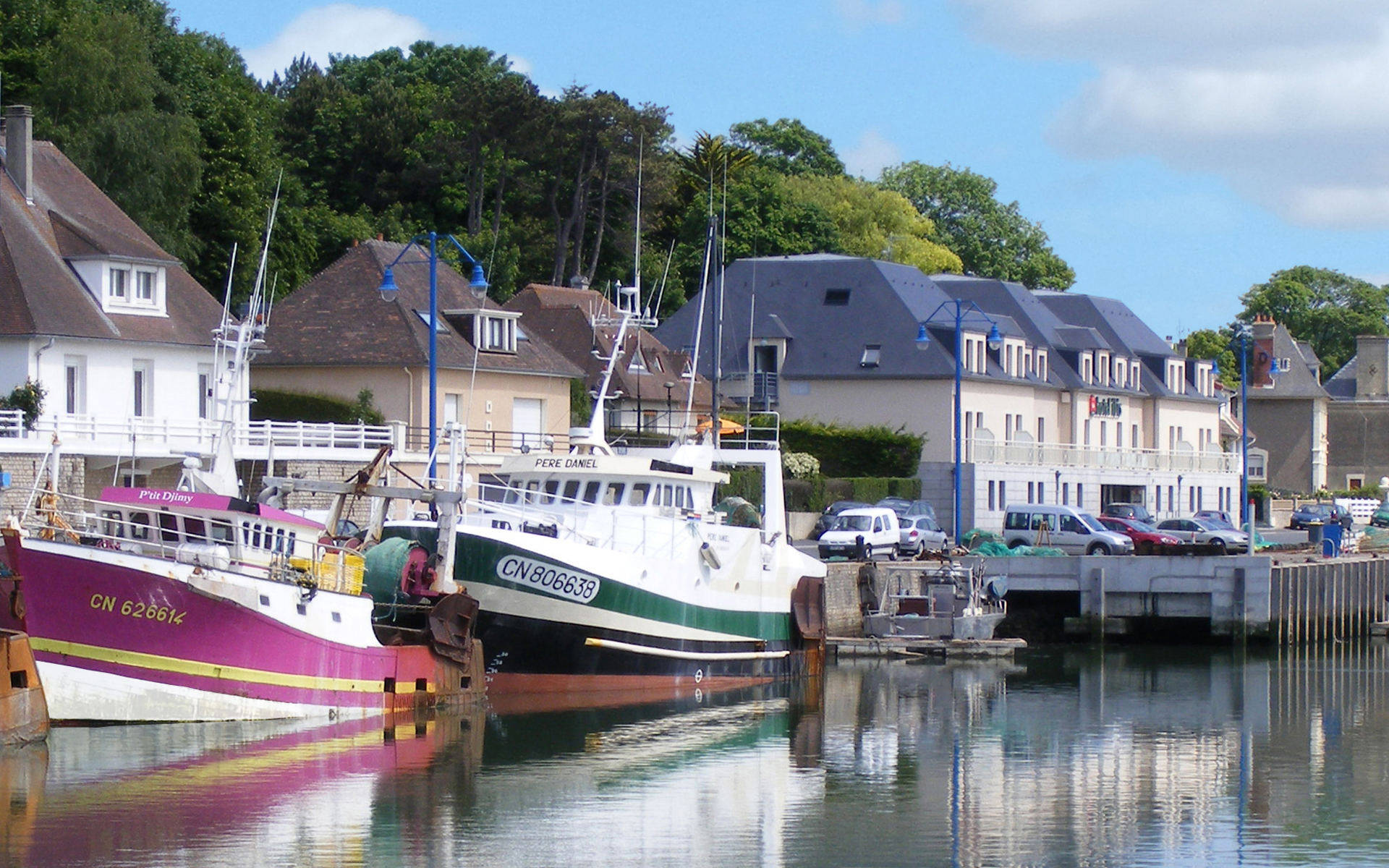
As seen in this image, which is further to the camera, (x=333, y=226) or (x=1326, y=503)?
(x=1326, y=503)

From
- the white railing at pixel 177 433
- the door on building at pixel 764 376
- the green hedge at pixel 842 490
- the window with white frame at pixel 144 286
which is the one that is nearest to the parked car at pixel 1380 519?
the green hedge at pixel 842 490

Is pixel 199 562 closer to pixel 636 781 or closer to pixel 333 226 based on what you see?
pixel 636 781

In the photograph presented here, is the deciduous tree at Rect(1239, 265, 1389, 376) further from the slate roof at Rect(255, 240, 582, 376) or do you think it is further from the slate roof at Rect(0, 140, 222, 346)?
the slate roof at Rect(0, 140, 222, 346)

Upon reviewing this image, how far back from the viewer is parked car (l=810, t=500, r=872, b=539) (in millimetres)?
57938

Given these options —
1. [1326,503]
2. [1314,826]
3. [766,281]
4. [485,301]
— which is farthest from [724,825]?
[1326,503]

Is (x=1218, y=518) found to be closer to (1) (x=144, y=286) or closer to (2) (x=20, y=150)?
(1) (x=144, y=286)

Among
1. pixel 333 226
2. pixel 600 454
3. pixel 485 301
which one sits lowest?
pixel 600 454

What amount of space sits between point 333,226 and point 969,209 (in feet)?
164

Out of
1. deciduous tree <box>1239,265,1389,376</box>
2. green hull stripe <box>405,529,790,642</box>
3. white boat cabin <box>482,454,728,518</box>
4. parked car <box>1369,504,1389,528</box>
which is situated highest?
deciduous tree <box>1239,265,1389,376</box>

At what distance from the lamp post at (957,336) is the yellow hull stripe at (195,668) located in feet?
88.5

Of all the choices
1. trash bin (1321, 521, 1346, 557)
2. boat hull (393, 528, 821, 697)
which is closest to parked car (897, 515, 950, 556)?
trash bin (1321, 521, 1346, 557)

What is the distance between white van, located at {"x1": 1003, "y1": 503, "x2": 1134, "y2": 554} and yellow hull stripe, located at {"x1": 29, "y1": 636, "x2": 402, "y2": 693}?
3008cm

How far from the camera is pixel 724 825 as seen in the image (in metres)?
24.9

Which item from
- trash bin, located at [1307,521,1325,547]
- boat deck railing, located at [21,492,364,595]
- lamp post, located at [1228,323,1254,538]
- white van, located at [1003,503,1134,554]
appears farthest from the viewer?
trash bin, located at [1307,521,1325,547]
